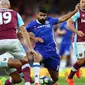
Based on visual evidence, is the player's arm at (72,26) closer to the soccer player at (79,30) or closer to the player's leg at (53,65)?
the soccer player at (79,30)

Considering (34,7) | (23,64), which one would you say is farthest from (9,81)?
(34,7)

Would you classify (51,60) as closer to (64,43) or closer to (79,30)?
(79,30)

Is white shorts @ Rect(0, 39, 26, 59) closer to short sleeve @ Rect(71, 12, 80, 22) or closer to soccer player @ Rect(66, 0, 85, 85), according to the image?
A: soccer player @ Rect(66, 0, 85, 85)

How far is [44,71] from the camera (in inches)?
798

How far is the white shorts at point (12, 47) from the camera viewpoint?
1101 cm

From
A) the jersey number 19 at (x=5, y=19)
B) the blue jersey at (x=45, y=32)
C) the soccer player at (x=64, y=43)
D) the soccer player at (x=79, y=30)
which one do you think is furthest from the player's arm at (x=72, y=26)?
the soccer player at (x=64, y=43)

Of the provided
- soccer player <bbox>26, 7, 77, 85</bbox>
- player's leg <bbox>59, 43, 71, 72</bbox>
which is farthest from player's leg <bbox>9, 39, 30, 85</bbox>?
player's leg <bbox>59, 43, 71, 72</bbox>

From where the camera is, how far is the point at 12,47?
11.1 meters

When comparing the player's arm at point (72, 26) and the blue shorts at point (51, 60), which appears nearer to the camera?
the player's arm at point (72, 26)

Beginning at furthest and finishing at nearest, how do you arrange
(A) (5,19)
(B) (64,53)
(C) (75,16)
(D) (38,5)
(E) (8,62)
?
(D) (38,5)
(B) (64,53)
(C) (75,16)
(A) (5,19)
(E) (8,62)

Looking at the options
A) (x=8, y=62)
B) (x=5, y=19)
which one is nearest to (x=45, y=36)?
(x=5, y=19)

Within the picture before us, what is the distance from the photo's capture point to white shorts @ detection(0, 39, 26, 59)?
1101 centimetres

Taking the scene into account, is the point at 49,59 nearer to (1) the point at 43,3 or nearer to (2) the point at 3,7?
(2) the point at 3,7

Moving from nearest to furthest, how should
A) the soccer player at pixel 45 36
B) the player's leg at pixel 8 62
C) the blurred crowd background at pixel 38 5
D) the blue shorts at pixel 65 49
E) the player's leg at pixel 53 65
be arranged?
the player's leg at pixel 8 62 < the soccer player at pixel 45 36 < the player's leg at pixel 53 65 < the blue shorts at pixel 65 49 < the blurred crowd background at pixel 38 5
